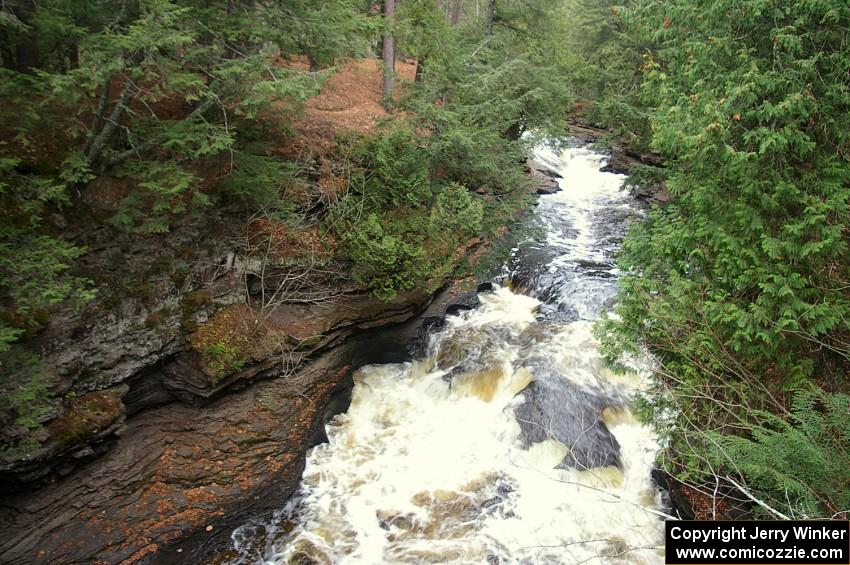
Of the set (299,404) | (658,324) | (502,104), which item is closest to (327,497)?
(299,404)

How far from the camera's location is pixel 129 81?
6660 millimetres

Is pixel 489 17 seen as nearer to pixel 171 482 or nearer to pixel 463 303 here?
pixel 463 303

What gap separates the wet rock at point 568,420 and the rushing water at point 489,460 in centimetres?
2

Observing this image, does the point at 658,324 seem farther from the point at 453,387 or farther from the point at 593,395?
the point at 453,387

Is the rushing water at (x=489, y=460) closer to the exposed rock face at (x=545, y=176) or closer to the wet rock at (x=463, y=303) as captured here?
the wet rock at (x=463, y=303)

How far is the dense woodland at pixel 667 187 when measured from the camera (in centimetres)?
543

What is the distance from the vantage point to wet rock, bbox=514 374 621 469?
27.9 ft

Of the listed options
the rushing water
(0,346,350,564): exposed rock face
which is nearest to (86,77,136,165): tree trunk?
(0,346,350,564): exposed rock face

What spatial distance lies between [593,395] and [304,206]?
7.77m

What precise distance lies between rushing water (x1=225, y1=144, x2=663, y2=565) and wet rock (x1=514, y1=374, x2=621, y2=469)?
0.02 m

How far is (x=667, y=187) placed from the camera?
23.8 ft

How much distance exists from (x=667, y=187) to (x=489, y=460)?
578cm

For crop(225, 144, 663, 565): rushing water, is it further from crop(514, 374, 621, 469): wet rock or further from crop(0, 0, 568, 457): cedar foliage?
crop(0, 0, 568, 457): cedar foliage

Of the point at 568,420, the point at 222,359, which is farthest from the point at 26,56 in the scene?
the point at 568,420
